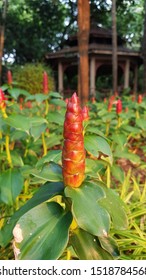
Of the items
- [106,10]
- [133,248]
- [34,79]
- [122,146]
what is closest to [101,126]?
[122,146]

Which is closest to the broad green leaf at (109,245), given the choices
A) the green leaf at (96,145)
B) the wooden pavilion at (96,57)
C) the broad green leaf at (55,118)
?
the green leaf at (96,145)

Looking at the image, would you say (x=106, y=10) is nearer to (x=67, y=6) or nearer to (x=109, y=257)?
(x=67, y=6)

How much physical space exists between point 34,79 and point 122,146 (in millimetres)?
11798

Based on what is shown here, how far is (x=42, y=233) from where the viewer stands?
37.0 inches

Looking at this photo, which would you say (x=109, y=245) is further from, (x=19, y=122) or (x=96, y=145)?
(x=19, y=122)

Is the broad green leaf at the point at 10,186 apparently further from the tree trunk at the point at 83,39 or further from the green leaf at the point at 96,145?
the tree trunk at the point at 83,39

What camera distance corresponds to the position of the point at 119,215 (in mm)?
1049

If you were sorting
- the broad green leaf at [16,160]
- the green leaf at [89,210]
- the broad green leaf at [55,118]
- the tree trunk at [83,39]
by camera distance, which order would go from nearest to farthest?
the green leaf at [89,210] < the broad green leaf at [16,160] < the broad green leaf at [55,118] < the tree trunk at [83,39]

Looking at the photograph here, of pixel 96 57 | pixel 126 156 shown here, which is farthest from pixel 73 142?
pixel 96 57

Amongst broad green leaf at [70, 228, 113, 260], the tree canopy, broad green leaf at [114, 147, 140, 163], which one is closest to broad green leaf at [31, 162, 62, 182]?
broad green leaf at [70, 228, 113, 260]

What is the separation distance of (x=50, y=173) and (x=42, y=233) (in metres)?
0.20

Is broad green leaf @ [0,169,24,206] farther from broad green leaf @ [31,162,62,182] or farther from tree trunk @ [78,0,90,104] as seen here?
tree trunk @ [78,0,90,104]

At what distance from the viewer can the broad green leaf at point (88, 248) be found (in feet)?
3.26

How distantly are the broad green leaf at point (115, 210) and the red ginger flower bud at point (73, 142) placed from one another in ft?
0.53
